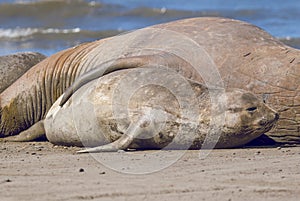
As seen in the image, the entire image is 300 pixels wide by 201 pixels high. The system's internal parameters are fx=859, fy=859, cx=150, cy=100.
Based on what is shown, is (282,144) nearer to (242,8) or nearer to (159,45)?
(159,45)

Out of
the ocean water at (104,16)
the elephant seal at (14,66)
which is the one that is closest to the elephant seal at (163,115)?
the elephant seal at (14,66)

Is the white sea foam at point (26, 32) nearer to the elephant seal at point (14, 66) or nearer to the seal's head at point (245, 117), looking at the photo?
the elephant seal at point (14, 66)

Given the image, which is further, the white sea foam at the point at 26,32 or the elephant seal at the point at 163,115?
the white sea foam at the point at 26,32

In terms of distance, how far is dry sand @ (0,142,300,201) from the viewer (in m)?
4.96

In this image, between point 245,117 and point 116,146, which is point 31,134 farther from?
point 245,117

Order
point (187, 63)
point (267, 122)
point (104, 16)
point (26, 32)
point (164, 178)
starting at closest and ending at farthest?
point (164, 178)
point (267, 122)
point (187, 63)
point (26, 32)
point (104, 16)

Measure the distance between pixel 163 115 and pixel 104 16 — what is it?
13547mm

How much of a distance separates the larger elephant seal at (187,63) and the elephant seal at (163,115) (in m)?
0.35

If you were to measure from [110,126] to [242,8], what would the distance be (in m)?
14.9

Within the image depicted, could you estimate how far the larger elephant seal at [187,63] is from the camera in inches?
278

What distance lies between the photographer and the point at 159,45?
25.4ft

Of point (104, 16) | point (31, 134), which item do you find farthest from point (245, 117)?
point (104, 16)

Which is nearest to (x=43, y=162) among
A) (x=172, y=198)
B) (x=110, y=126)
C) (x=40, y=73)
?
(x=110, y=126)

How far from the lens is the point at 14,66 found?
358 inches
